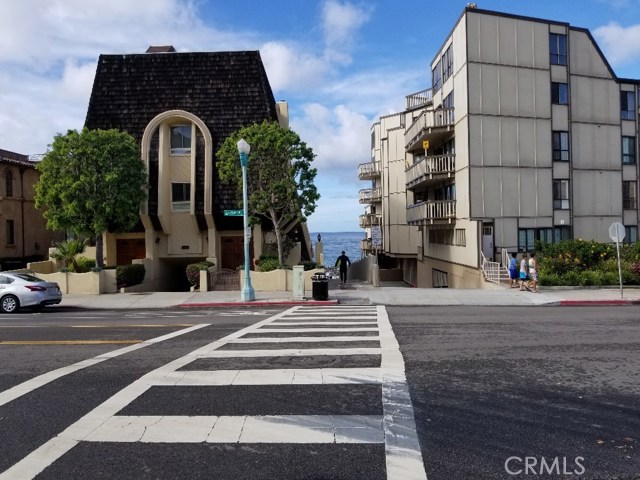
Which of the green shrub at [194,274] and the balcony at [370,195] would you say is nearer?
the green shrub at [194,274]

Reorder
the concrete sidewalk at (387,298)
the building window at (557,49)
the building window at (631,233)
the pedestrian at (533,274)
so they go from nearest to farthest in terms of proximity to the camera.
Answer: the concrete sidewalk at (387,298) < the pedestrian at (533,274) < the building window at (557,49) < the building window at (631,233)

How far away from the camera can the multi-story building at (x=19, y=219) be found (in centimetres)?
3022

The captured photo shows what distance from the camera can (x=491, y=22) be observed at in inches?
1026

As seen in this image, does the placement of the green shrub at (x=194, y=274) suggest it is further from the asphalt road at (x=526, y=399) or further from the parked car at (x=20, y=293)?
the asphalt road at (x=526, y=399)

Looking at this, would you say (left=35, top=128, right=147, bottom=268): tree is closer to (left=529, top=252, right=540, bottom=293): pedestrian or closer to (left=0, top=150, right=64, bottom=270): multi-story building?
(left=0, top=150, right=64, bottom=270): multi-story building

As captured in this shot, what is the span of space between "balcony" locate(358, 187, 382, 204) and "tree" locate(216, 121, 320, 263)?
25.0 meters

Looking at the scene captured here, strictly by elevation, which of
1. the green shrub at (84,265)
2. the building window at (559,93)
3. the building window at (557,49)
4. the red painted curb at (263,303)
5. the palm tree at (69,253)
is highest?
the building window at (557,49)

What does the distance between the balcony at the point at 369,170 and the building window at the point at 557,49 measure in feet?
73.1

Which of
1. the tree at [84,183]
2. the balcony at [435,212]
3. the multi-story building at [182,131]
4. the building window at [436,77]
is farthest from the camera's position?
the building window at [436,77]

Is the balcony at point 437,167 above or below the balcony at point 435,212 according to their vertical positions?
above

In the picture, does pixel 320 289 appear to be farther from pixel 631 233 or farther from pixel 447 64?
pixel 631 233

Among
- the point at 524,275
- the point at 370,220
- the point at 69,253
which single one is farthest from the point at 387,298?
the point at 370,220

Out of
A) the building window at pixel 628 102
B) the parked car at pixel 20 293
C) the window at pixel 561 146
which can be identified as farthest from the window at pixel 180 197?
the building window at pixel 628 102

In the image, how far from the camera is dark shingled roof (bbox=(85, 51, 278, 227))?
2830 centimetres
